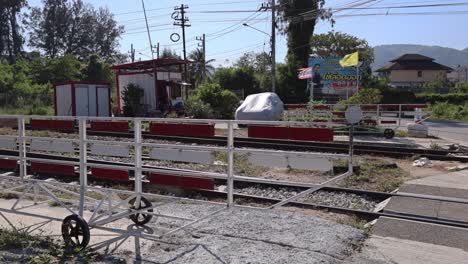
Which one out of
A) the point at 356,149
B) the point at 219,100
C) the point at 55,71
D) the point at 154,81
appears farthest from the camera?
the point at 55,71

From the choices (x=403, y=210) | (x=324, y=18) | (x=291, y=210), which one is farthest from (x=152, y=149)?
(x=324, y=18)

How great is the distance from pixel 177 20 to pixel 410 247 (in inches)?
2319

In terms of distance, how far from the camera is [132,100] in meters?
32.8

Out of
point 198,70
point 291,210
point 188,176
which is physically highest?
point 198,70

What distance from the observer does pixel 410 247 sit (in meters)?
5.99

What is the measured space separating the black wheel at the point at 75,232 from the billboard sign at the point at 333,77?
40.5 meters

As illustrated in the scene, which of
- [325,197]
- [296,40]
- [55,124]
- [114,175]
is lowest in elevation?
[325,197]

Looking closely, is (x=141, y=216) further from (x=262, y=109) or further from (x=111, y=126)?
(x=262, y=109)

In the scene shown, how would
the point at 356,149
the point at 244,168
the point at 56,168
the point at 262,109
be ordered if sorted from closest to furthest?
the point at 56,168
the point at 244,168
the point at 356,149
the point at 262,109

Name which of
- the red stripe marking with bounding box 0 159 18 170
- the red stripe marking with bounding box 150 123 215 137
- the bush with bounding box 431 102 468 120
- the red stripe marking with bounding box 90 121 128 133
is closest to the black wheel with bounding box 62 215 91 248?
the red stripe marking with bounding box 150 123 215 137

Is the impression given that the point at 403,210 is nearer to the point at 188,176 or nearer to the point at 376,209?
the point at 376,209

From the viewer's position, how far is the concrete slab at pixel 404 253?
18.0ft

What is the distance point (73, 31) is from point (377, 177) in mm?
91771

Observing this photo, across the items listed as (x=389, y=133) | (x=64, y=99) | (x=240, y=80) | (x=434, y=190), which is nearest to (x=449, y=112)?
(x=389, y=133)
